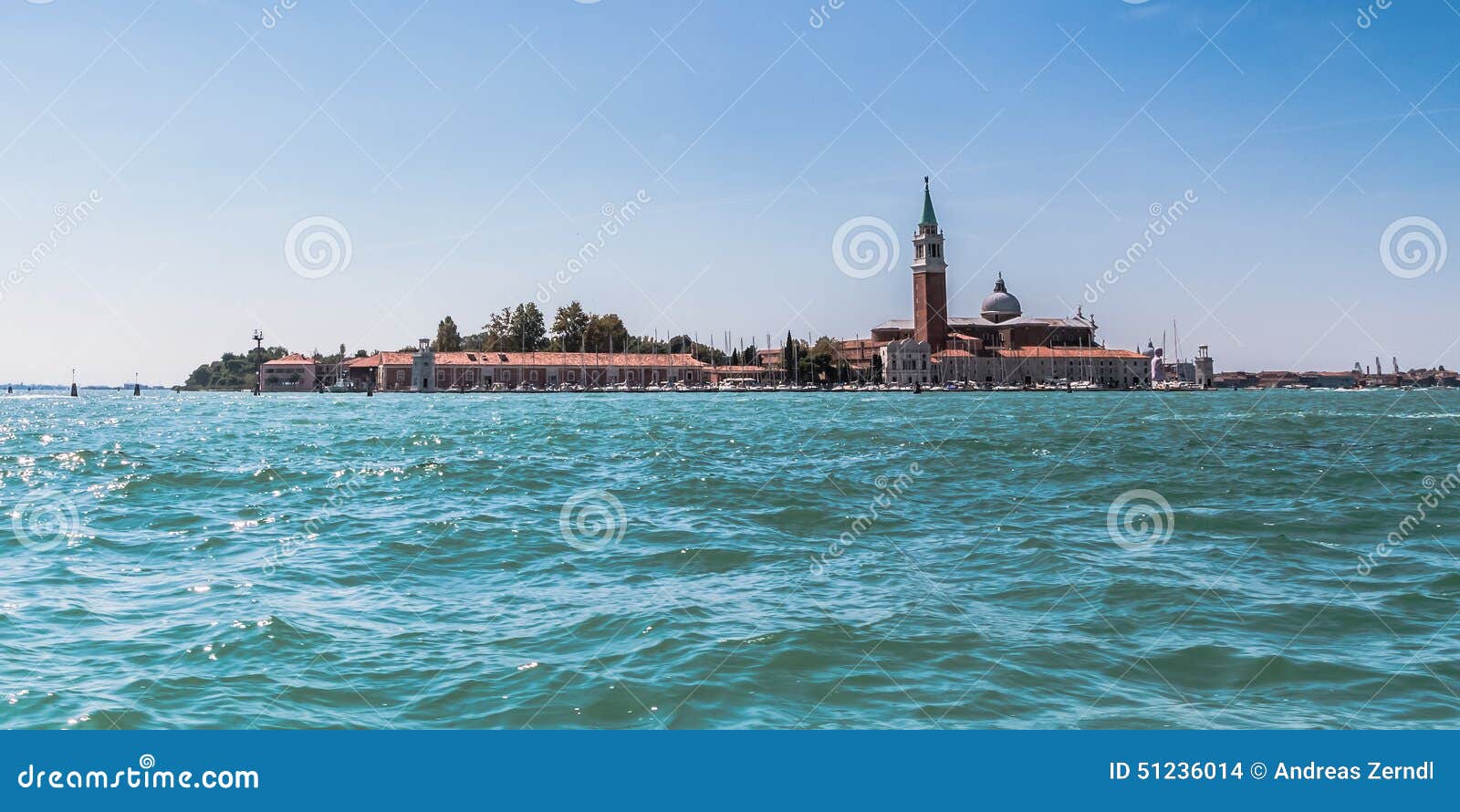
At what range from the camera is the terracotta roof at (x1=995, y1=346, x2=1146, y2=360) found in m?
130

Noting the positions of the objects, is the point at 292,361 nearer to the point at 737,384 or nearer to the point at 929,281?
the point at 737,384

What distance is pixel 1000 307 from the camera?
14075 centimetres

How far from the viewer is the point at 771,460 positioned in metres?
20.7

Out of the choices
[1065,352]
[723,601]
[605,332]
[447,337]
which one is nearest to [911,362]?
[1065,352]

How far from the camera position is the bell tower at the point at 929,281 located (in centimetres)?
12075

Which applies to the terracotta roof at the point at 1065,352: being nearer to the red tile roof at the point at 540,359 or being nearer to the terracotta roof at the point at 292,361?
the red tile roof at the point at 540,359

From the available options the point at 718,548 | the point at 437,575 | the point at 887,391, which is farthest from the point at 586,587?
the point at 887,391

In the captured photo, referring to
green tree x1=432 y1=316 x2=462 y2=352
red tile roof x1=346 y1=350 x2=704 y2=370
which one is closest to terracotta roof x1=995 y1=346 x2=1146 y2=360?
red tile roof x1=346 y1=350 x2=704 y2=370

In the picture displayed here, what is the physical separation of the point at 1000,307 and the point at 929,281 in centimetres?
2478

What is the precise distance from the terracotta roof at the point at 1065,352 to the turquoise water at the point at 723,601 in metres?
116

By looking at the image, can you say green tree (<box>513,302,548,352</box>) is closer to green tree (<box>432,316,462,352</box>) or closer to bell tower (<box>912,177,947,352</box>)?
green tree (<box>432,316,462,352</box>)

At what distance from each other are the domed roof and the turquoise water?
415ft
